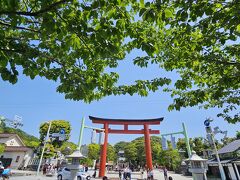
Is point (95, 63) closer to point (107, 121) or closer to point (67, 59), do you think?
point (67, 59)

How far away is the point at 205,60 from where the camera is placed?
5.12 metres

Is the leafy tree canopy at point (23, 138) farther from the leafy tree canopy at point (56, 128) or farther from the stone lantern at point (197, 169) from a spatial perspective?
the stone lantern at point (197, 169)

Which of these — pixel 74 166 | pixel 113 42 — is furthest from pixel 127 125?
pixel 113 42

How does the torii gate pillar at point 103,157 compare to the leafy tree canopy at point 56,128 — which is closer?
the torii gate pillar at point 103,157

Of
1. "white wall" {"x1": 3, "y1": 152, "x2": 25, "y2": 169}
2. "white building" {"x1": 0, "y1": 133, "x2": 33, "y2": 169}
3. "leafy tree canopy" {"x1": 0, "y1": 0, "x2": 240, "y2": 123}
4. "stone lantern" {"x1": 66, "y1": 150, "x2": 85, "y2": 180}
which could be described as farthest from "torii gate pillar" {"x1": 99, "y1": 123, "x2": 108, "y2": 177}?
"leafy tree canopy" {"x1": 0, "y1": 0, "x2": 240, "y2": 123}

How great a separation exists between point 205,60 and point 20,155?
36.2 meters

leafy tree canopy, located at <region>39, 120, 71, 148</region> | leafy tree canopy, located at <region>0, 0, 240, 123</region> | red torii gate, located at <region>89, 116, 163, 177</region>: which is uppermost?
leafy tree canopy, located at <region>39, 120, 71, 148</region>

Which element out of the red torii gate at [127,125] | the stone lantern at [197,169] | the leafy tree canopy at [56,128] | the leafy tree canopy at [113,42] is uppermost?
the leafy tree canopy at [56,128]

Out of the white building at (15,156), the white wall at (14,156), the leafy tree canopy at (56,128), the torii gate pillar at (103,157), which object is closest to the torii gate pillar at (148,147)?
the torii gate pillar at (103,157)

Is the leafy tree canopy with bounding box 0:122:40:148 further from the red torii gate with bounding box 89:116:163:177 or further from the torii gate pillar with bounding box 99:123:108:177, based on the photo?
the red torii gate with bounding box 89:116:163:177

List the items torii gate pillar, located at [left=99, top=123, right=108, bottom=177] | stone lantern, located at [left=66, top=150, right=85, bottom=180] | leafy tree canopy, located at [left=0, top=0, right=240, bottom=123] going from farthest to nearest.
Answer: torii gate pillar, located at [left=99, top=123, right=108, bottom=177], stone lantern, located at [left=66, top=150, right=85, bottom=180], leafy tree canopy, located at [left=0, top=0, right=240, bottom=123]

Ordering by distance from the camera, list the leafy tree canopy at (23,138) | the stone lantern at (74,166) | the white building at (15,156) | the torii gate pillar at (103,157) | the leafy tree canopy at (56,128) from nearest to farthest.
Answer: the stone lantern at (74,166), the torii gate pillar at (103,157), the white building at (15,156), the leafy tree canopy at (23,138), the leafy tree canopy at (56,128)

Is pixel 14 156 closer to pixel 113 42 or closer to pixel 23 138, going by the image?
pixel 23 138

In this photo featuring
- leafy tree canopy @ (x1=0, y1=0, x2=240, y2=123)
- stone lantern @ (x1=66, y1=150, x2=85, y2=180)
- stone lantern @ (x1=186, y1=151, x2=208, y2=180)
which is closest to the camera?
leafy tree canopy @ (x1=0, y1=0, x2=240, y2=123)
